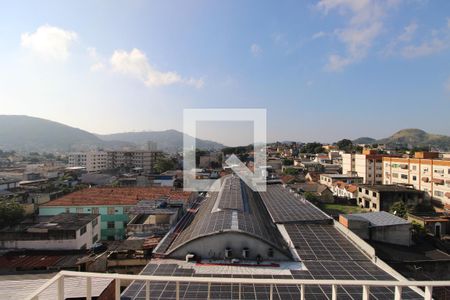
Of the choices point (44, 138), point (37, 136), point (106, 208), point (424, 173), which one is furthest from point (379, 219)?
point (37, 136)

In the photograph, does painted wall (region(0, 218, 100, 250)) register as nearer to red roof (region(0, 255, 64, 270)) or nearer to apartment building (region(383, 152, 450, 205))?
red roof (region(0, 255, 64, 270))

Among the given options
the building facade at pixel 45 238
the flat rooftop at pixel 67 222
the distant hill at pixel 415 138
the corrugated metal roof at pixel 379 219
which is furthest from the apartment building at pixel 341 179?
the distant hill at pixel 415 138

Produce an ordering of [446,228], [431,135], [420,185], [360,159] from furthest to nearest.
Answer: [431,135] → [360,159] → [420,185] → [446,228]

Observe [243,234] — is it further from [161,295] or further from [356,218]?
[356,218]

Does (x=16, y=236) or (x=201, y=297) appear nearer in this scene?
(x=201, y=297)

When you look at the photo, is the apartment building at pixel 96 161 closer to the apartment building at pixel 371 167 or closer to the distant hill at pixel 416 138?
the apartment building at pixel 371 167

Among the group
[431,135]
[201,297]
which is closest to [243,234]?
[201,297]

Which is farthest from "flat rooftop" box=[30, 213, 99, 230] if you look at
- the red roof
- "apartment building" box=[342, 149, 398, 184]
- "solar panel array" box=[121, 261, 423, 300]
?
"apartment building" box=[342, 149, 398, 184]
